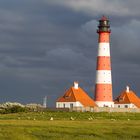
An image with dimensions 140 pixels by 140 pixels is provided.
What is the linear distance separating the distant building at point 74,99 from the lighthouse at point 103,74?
168 inches

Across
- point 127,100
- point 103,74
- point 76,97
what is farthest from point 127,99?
point 103,74

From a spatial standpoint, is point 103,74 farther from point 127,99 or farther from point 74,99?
point 127,99

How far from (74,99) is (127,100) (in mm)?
11497

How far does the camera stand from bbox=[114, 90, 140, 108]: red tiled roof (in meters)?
94.6

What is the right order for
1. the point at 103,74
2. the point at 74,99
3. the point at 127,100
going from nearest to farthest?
1. the point at 103,74
2. the point at 74,99
3. the point at 127,100

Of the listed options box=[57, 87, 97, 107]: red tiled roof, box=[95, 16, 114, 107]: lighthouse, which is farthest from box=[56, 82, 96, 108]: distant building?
box=[95, 16, 114, 107]: lighthouse

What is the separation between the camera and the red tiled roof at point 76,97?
284 ft

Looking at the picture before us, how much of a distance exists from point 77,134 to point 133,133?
3965mm

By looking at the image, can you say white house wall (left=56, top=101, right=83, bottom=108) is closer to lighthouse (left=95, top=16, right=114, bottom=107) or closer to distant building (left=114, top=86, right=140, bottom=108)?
lighthouse (left=95, top=16, right=114, bottom=107)

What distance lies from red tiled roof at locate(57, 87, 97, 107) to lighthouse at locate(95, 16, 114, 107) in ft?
15.2

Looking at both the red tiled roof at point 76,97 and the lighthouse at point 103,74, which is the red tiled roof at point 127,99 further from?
the lighthouse at point 103,74

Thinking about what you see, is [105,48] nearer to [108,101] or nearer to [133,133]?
[108,101]

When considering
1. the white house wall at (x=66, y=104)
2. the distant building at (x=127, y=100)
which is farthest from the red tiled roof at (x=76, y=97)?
the distant building at (x=127, y=100)

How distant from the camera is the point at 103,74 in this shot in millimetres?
79875
